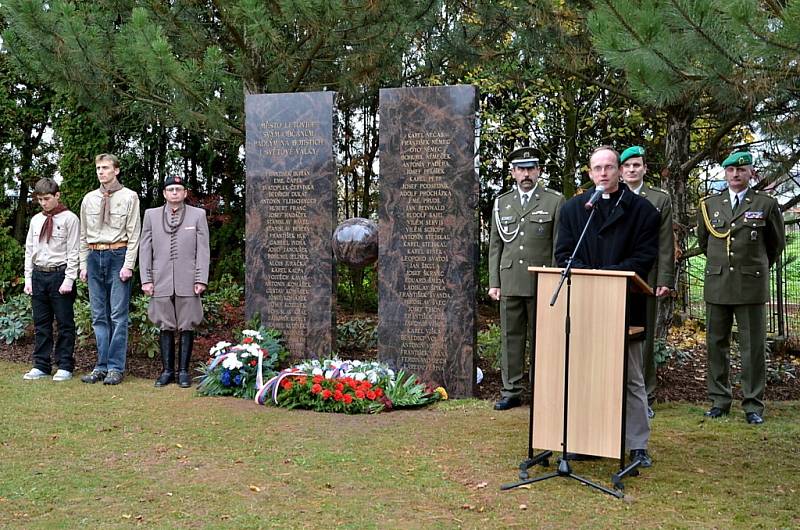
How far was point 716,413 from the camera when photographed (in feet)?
18.1

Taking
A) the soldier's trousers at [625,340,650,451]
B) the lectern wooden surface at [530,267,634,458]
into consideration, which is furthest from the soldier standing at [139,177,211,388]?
the soldier's trousers at [625,340,650,451]

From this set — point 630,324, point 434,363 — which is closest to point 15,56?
point 434,363

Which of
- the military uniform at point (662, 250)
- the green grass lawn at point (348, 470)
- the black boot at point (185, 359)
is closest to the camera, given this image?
the green grass lawn at point (348, 470)

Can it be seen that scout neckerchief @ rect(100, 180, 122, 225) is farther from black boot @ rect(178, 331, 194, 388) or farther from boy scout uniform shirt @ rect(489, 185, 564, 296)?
boy scout uniform shirt @ rect(489, 185, 564, 296)

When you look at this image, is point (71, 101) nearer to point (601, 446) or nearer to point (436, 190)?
point (436, 190)

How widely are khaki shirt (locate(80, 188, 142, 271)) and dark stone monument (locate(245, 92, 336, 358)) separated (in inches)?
37.9

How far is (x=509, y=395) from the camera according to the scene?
5.92 m

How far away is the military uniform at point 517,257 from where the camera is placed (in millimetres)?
5848

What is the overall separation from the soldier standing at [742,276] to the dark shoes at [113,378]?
4674 millimetres

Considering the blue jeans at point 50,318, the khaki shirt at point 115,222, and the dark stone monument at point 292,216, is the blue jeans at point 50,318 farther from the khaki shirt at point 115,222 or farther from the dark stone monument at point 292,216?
the dark stone monument at point 292,216

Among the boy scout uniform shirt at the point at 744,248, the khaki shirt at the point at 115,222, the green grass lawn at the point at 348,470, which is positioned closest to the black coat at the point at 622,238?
the green grass lawn at the point at 348,470

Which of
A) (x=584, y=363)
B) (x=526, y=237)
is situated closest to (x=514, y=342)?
(x=526, y=237)

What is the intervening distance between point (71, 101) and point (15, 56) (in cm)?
172

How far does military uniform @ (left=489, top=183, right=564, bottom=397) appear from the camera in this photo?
19.2 feet
